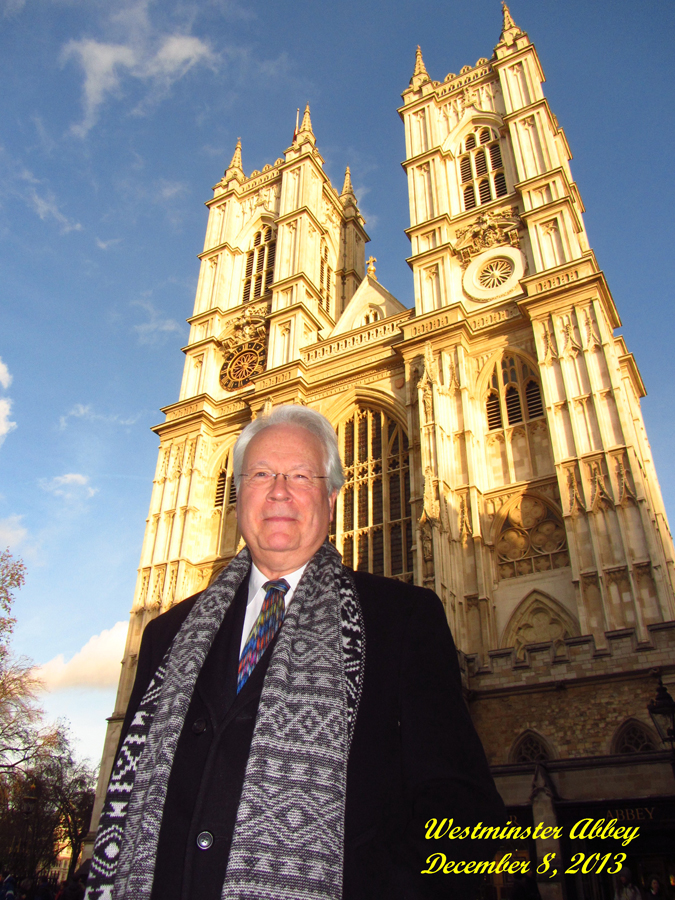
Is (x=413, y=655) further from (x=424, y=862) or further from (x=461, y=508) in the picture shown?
(x=461, y=508)

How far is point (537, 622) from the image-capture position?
15.2m

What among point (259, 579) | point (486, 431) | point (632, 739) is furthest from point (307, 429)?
point (486, 431)

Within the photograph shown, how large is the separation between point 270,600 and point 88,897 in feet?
3.58

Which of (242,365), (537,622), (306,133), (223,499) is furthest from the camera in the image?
(306,133)

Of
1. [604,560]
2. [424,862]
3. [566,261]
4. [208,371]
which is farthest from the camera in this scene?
[208,371]

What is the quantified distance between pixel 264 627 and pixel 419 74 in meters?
31.8

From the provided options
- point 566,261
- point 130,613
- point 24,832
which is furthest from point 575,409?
point 24,832

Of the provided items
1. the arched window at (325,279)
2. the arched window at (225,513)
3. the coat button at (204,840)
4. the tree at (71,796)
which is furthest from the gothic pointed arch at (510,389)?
the tree at (71,796)

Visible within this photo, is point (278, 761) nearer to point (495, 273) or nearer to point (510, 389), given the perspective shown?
point (510, 389)

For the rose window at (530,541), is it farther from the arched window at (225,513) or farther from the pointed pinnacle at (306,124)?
the pointed pinnacle at (306,124)

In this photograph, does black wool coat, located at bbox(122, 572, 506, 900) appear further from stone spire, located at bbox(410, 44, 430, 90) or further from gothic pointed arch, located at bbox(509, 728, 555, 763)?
stone spire, located at bbox(410, 44, 430, 90)

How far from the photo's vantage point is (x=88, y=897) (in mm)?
2088

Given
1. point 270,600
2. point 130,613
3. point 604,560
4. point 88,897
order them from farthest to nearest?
1. point 130,613
2. point 604,560
3. point 270,600
4. point 88,897

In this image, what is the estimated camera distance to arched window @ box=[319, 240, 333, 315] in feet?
92.2
